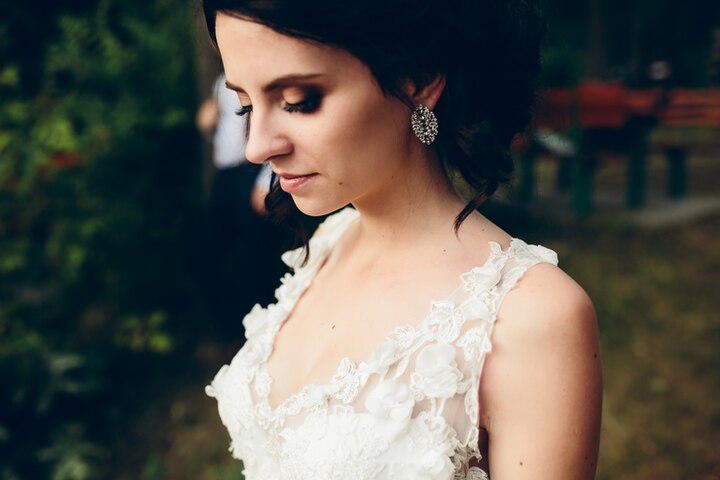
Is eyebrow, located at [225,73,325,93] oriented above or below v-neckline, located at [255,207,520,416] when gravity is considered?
above

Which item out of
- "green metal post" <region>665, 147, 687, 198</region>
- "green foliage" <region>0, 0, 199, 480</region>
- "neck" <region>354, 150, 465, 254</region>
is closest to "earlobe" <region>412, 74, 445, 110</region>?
"neck" <region>354, 150, 465, 254</region>

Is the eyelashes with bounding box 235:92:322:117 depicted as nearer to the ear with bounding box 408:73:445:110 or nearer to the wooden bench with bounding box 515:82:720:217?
the ear with bounding box 408:73:445:110

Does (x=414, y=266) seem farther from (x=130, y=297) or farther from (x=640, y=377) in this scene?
(x=640, y=377)

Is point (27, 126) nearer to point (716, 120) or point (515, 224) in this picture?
point (515, 224)

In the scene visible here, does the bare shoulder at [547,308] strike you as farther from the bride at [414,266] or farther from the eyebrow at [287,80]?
the eyebrow at [287,80]

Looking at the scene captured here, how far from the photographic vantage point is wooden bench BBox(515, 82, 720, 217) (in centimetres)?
700

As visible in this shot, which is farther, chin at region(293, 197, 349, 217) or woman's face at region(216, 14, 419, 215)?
chin at region(293, 197, 349, 217)

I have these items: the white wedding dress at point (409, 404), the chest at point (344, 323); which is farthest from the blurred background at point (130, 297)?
the white wedding dress at point (409, 404)

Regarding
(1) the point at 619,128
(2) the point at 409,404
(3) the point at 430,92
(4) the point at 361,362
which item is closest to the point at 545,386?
(2) the point at 409,404

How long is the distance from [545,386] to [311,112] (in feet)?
2.02

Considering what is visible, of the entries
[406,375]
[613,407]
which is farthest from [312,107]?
[613,407]

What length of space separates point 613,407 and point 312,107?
341 centimetres

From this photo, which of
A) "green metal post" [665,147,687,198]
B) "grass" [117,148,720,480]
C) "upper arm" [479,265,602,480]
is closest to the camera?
"upper arm" [479,265,602,480]

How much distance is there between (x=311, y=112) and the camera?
1248 mm
